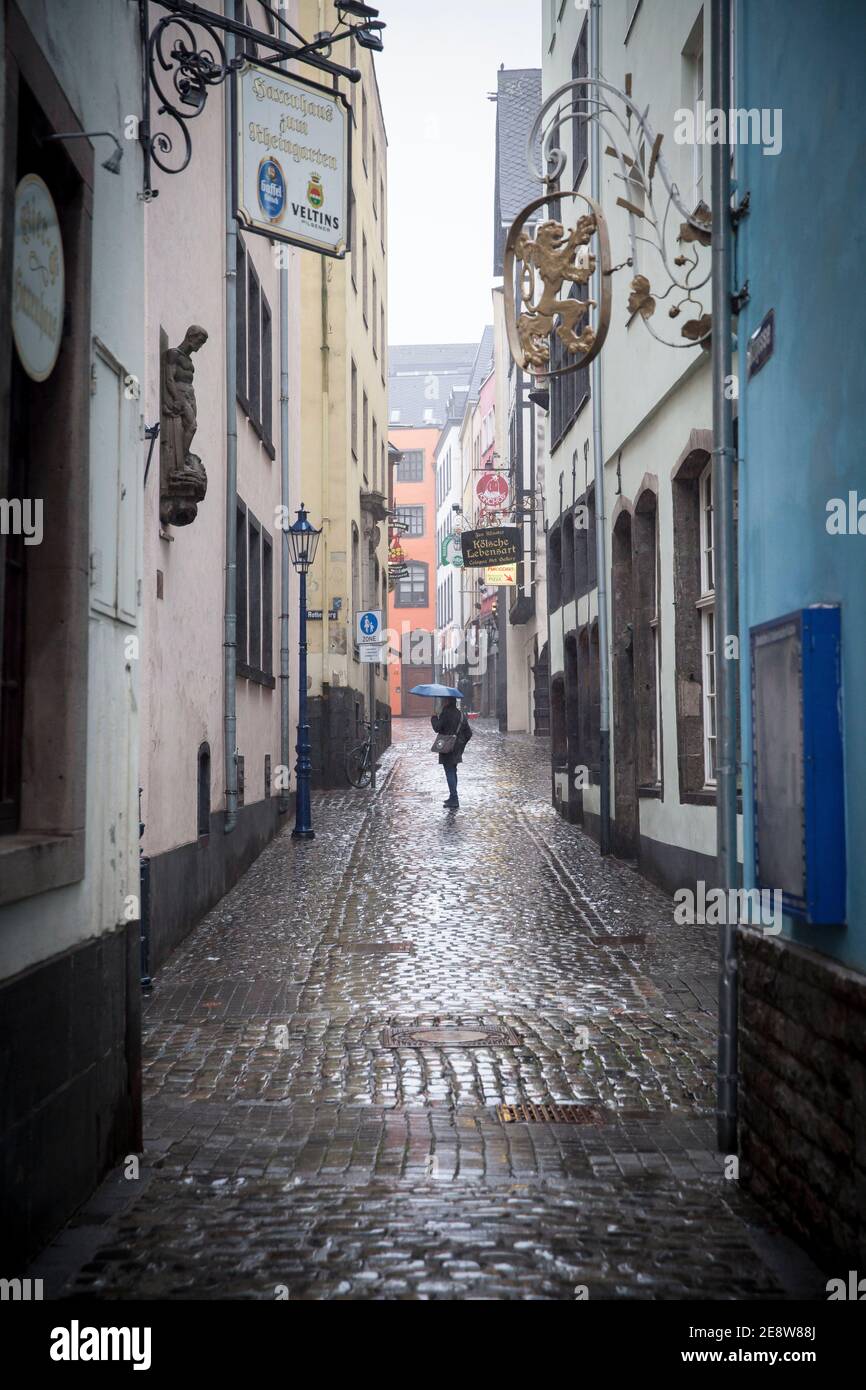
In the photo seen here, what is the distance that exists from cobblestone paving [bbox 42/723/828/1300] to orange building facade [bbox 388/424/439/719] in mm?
64181

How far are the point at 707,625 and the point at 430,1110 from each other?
7234 mm

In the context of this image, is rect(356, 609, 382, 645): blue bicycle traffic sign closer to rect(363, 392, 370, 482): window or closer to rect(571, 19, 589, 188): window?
rect(363, 392, 370, 482): window

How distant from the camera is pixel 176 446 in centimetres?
1108

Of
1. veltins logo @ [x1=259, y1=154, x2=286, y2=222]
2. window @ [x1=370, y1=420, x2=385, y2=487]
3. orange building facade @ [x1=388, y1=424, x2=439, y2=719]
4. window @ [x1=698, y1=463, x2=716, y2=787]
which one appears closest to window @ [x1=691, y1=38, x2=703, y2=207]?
window @ [x1=698, y1=463, x2=716, y2=787]

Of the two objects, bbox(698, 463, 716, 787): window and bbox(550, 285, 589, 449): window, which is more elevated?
bbox(550, 285, 589, 449): window

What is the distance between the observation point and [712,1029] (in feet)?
28.1

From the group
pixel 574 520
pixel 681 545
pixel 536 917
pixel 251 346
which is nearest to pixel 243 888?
pixel 536 917

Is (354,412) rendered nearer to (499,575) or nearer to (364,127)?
(364,127)

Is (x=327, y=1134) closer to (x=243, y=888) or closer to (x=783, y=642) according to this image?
(x=783, y=642)

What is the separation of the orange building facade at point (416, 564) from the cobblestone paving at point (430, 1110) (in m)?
64.2

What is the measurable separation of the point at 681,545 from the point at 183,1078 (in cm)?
750

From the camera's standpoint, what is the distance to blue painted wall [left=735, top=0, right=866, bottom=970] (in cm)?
463

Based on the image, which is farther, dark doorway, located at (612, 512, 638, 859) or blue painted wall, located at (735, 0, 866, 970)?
dark doorway, located at (612, 512, 638, 859)

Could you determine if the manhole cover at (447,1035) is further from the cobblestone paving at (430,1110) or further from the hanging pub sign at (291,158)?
the hanging pub sign at (291,158)
